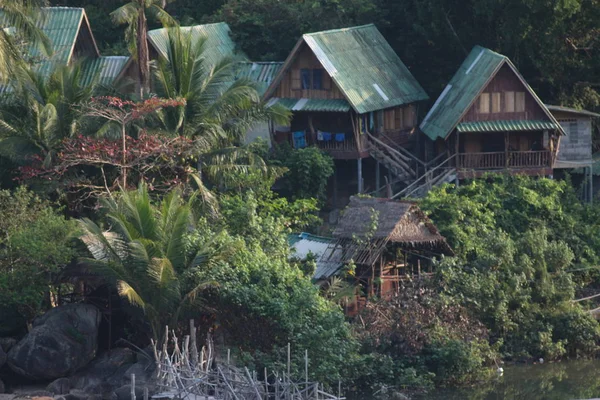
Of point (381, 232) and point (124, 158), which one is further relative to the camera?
point (124, 158)

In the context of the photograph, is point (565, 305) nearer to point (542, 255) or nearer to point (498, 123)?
point (542, 255)

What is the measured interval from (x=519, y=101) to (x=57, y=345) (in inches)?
560

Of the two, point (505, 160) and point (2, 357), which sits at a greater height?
point (505, 160)

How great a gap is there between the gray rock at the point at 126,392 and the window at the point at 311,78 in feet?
40.9

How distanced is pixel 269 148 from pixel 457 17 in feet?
21.6

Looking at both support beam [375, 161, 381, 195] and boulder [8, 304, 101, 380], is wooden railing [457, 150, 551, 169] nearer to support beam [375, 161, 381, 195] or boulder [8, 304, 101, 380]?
support beam [375, 161, 381, 195]

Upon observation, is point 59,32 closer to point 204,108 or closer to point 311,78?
point 311,78

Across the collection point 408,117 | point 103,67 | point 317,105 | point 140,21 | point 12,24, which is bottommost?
point 408,117

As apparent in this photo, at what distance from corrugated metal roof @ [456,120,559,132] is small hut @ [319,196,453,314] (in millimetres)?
6059

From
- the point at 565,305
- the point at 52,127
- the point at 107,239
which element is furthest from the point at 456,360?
the point at 52,127

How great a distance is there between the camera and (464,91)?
112ft

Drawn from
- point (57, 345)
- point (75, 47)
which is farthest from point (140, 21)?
point (57, 345)

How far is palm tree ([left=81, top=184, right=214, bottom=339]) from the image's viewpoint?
24.5 m

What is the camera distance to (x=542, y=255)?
95.0ft
